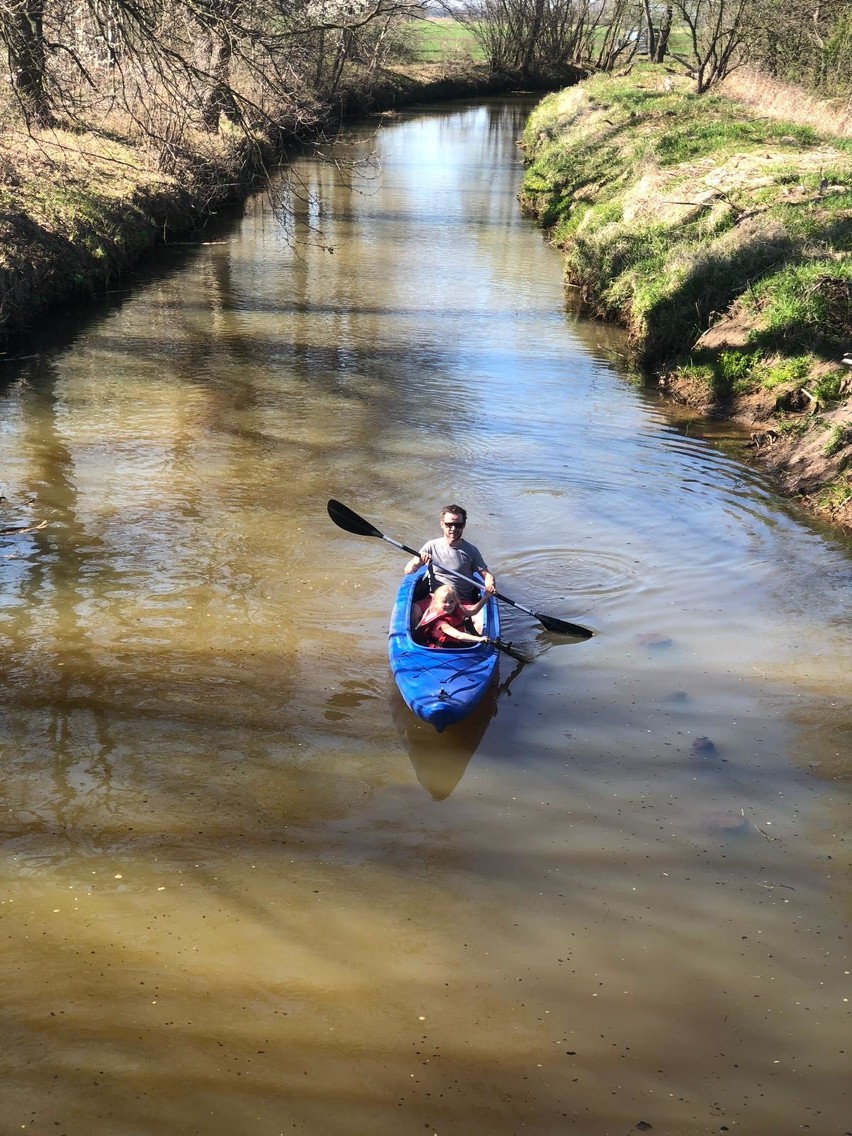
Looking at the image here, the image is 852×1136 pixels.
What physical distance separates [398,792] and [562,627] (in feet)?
7.43

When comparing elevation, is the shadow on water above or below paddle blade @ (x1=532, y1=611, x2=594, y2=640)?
below

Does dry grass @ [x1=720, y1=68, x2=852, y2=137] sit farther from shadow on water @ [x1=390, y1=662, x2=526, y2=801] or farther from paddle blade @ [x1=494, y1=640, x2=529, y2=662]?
shadow on water @ [x1=390, y1=662, x2=526, y2=801]

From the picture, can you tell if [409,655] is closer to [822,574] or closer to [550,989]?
[550,989]

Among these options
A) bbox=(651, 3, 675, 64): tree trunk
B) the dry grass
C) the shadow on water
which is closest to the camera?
the shadow on water

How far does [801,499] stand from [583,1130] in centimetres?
763

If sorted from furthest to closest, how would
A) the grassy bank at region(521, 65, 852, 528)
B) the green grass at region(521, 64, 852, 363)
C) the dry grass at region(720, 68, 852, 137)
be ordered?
the dry grass at region(720, 68, 852, 137) < the green grass at region(521, 64, 852, 363) < the grassy bank at region(521, 65, 852, 528)

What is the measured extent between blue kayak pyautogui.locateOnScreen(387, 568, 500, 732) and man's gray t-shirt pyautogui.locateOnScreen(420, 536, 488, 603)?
567mm

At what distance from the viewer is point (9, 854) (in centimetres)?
537

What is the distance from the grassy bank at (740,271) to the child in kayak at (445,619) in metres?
4.27

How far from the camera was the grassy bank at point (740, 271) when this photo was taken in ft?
37.8

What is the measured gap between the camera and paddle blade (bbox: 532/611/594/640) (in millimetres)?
7859

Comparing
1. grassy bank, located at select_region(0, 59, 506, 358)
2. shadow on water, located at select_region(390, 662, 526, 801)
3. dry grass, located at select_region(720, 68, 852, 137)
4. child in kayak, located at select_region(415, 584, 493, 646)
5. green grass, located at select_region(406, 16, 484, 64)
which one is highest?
green grass, located at select_region(406, 16, 484, 64)

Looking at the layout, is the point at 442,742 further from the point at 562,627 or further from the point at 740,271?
the point at 740,271

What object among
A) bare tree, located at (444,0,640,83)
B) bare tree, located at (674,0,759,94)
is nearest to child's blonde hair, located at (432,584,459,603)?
bare tree, located at (674,0,759,94)
